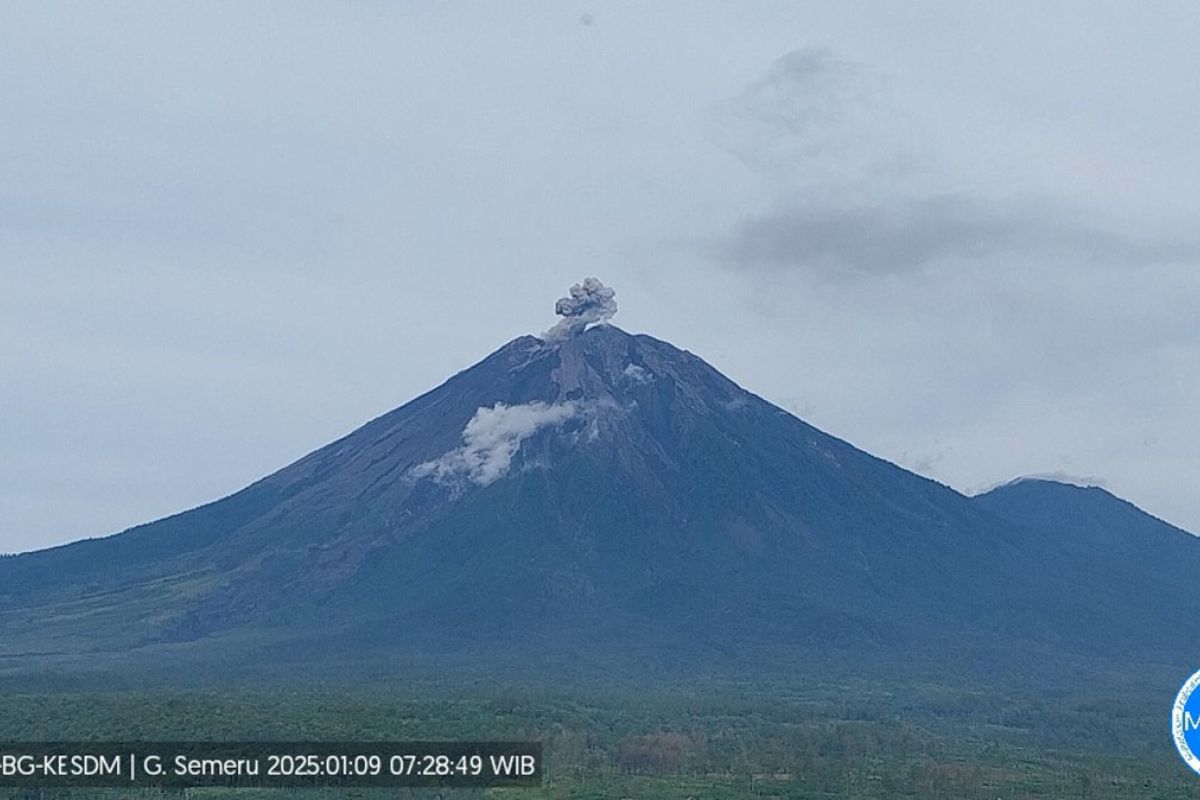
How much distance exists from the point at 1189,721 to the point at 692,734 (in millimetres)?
49971

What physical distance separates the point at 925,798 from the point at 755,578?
4335 inches

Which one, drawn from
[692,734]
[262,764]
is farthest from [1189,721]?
[692,734]

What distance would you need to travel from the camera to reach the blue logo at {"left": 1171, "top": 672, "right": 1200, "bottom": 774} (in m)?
45.0

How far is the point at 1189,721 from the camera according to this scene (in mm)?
46281

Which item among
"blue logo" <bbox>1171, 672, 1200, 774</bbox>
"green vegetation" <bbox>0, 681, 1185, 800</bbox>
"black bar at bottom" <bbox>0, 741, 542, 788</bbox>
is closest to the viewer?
"blue logo" <bbox>1171, 672, 1200, 774</bbox>

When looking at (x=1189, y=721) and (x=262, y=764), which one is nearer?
(x=1189, y=721)

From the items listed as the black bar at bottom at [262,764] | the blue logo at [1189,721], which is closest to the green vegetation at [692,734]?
the black bar at bottom at [262,764]

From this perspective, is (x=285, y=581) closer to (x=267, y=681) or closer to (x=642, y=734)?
(x=267, y=681)

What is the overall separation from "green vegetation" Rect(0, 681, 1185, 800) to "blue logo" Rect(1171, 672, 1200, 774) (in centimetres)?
3105

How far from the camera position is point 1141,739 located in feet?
344

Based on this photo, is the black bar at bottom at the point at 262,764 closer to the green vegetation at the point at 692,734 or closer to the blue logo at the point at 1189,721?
the green vegetation at the point at 692,734

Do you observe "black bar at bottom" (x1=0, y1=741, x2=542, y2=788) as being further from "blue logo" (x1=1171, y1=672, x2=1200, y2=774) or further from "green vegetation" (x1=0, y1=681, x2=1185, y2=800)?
"blue logo" (x1=1171, y1=672, x2=1200, y2=774)

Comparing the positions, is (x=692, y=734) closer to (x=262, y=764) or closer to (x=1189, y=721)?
(x=262, y=764)

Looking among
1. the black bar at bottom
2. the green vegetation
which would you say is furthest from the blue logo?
the green vegetation
